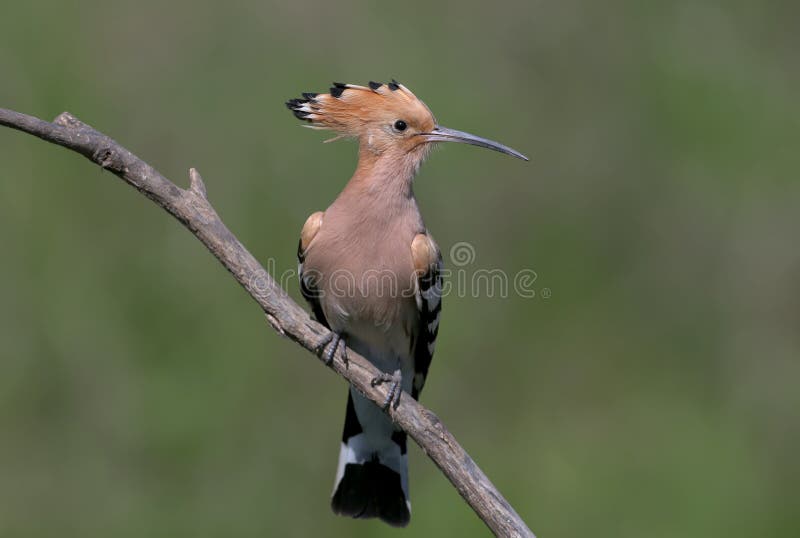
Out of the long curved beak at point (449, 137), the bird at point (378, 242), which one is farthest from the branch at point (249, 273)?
the long curved beak at point (449, 137)

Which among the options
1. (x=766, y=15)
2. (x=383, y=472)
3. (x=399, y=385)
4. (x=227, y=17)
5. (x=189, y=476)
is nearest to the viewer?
(x=399, y=385)

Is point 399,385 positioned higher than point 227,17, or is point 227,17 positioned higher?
point 227,17

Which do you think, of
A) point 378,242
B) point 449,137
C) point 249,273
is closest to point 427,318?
point 378,242

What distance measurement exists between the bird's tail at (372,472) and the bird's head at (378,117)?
0.88 metres

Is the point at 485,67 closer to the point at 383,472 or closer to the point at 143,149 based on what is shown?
the point at 143,149

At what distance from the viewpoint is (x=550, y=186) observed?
4.88 meters

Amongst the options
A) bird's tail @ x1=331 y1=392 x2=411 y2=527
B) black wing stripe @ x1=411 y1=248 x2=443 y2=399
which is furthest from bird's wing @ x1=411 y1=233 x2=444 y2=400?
bird's tail @ x1=331 y1=392 x2=411 y2=527

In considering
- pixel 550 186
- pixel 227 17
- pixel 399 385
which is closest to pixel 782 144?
pixel 550 186

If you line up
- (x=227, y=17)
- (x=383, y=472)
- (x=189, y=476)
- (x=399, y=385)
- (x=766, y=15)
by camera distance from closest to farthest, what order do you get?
1. (x=399, y=385)
2. (x=383, y=472)
3. (x=189, y=476)
4. (x=227, y=17)
5. (x=766, y=15)

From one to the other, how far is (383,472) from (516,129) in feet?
6.04

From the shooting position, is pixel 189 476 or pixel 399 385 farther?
pixel 189 476

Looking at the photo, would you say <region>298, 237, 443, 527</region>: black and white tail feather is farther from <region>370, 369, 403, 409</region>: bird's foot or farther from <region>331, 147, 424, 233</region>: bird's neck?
<region>370, 369, 403, 409</region>: bird's foot

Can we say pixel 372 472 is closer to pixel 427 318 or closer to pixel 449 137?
pixel 427 318

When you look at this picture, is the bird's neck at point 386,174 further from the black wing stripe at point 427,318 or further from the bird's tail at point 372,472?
the bird's tail at point 372,472
